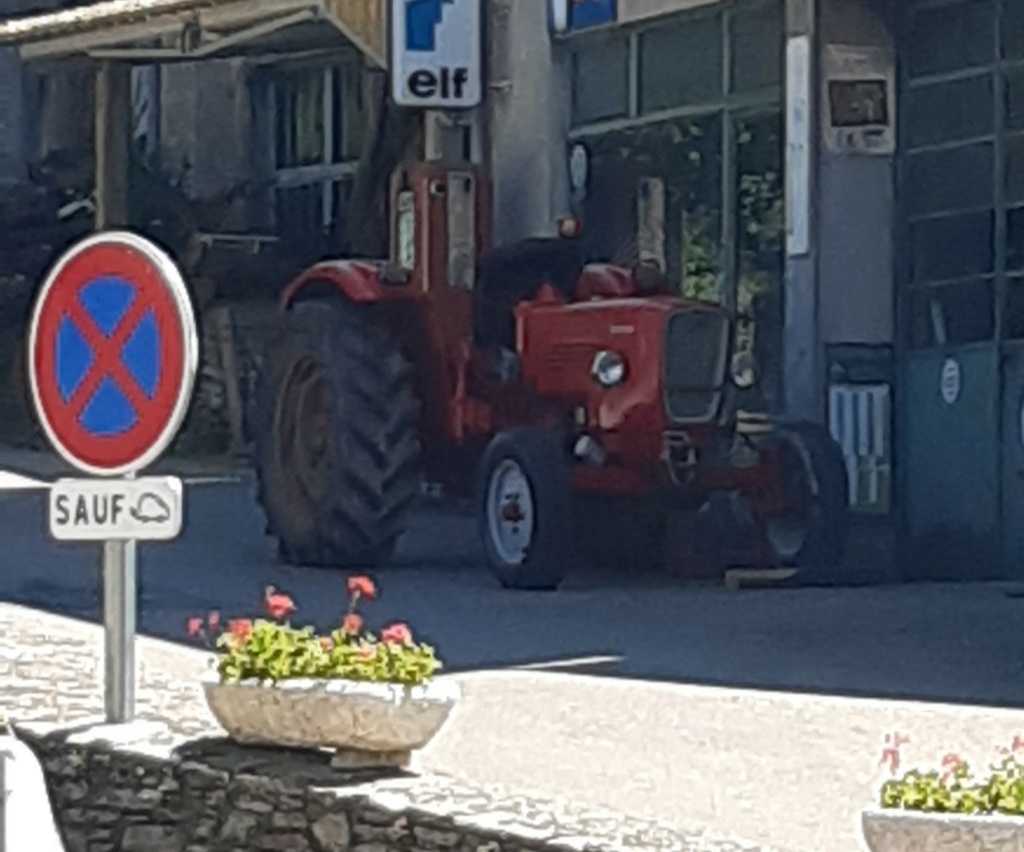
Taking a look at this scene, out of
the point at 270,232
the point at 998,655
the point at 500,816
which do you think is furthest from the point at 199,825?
the point at 270,232

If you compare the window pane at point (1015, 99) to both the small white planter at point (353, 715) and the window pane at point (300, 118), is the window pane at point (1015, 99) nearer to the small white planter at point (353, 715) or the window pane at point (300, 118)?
the window pane at point (300, 118)

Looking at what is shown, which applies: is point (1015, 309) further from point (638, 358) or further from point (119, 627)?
point (119, 627)

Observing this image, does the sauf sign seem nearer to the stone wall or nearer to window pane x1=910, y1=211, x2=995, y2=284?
window pane x1=910, y1=211, x2=995, y2=284

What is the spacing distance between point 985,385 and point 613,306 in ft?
7.24

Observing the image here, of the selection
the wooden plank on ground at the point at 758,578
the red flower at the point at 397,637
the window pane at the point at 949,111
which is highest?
the window pane at the point at 949,111

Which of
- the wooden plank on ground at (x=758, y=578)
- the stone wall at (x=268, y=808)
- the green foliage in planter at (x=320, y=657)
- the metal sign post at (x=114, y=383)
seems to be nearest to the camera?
the stone wall at (x=268, y=808)

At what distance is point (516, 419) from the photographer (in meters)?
18.0

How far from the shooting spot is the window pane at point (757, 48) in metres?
19.4

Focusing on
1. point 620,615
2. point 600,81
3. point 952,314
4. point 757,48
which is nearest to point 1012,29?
point 952,314

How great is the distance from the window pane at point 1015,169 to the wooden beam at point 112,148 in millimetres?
10265

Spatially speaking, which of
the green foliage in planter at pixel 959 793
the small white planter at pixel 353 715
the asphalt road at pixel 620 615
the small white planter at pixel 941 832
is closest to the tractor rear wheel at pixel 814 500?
the asphalt road at pixel 620 615

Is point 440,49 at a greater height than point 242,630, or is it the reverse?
point 440,49

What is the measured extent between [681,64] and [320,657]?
1213cm

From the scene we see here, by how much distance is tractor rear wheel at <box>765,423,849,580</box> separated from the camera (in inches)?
675
